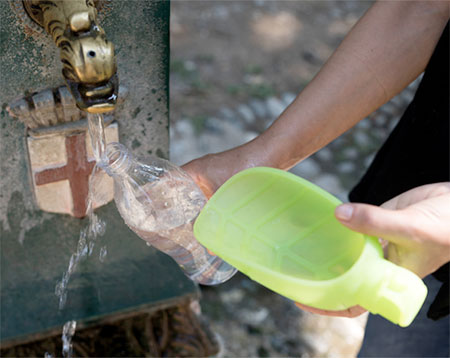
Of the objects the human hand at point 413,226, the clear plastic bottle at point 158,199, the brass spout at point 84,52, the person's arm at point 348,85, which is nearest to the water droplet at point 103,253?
the clear plastic bottle at point 158,199

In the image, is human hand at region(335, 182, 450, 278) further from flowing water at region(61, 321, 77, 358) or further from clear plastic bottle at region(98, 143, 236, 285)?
flowing water at region(61, 321, 77, 358)

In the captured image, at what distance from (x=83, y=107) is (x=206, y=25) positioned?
272cm

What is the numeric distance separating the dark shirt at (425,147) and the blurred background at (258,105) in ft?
2.37

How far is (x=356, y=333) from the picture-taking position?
1937 millimetres

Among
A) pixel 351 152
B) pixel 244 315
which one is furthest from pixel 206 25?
pixel 244 315

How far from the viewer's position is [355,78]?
1251 mm

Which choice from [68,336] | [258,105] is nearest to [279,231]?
[68,336]

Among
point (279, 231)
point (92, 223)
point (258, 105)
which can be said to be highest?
point (279, 231)

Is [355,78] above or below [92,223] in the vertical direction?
above

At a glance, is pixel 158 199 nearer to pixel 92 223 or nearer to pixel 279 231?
pixel 92 223

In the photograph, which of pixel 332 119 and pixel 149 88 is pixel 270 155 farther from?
pixel 149 88

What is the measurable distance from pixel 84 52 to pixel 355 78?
2.08 ft

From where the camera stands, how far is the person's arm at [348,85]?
1.24 meters

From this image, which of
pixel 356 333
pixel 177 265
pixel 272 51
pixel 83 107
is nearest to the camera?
pixel 83 107
